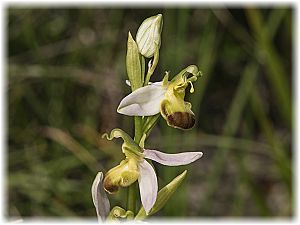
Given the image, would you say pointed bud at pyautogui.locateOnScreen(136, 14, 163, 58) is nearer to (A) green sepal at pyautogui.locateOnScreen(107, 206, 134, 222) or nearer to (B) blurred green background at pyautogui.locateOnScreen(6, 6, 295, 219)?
(A) green sepal at pyautogui.locateOnScreen(107, 206, 134, 222)

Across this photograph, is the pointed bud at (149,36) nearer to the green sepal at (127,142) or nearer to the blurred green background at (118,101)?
the green sepal at (127,142)

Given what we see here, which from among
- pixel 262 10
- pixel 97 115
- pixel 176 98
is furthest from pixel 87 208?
pixel 176 98

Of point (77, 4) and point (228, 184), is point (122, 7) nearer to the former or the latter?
point (77, 4)

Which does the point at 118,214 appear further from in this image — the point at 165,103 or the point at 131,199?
the point at 165,103

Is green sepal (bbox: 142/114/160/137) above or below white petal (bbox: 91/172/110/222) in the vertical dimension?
above

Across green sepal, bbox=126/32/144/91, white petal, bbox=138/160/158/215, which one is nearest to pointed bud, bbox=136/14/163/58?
green sepal, bbox=126/32/144/91

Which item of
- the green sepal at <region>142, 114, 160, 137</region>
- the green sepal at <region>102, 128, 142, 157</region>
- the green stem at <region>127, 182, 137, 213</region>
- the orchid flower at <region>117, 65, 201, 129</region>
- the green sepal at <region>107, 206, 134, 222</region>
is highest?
the orchid flower at <region>117, 65, 201, 129</region>

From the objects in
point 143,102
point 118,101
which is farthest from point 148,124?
point 118,101
